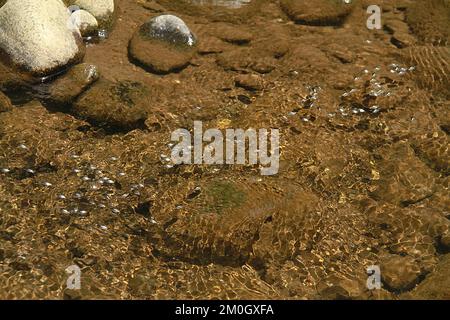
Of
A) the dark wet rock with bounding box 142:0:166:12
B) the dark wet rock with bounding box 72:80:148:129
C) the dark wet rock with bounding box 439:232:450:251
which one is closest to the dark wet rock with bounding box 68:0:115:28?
the dark wet rock with bounding box 142:0:166:12

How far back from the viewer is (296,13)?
21.8ft

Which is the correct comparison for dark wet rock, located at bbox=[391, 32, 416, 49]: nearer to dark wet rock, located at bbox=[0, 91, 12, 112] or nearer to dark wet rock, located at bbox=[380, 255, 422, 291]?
dark wet rock, located at bbox=[380, 255, 422, 291]

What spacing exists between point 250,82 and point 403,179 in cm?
185

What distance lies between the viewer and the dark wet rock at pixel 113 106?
5.03 metres

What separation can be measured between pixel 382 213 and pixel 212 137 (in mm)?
1608

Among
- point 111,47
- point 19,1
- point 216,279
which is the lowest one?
point 216,279

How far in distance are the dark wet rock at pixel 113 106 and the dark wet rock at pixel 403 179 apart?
2205mm

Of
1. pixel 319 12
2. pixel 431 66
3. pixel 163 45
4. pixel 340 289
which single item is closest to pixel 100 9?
pixel 163 45

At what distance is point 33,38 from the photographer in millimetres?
5223

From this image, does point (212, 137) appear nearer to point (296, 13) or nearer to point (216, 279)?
point (216, 279)

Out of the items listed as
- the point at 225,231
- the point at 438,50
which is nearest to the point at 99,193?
the point at 225,231

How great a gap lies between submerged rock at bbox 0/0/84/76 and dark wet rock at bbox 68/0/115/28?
2.27 feet

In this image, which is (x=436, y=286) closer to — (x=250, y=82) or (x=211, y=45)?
(x=250, y=82)

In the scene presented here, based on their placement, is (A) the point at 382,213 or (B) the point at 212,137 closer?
(A) the point at 382,213
